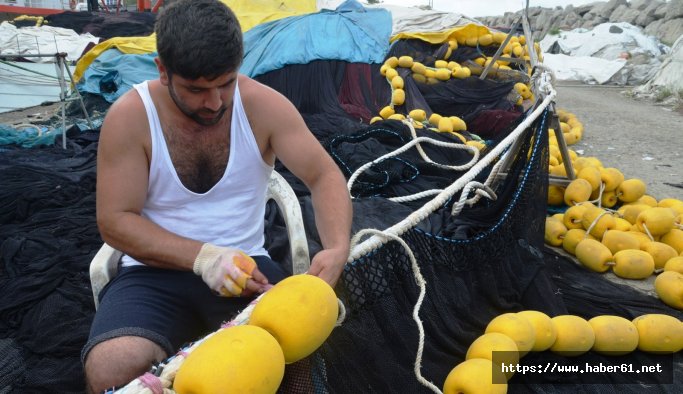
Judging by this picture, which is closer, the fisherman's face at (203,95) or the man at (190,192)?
the man at (190,192)

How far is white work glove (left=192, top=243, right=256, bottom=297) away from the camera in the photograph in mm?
1571

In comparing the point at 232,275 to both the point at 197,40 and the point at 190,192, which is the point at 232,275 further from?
the point at 197,40

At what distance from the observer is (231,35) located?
171cm

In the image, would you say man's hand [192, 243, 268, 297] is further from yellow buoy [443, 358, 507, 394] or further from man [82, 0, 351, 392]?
yellow buoy [443, 358, 507, 394]

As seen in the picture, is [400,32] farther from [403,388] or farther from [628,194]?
[403,388]

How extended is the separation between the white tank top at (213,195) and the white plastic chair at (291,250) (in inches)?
2.4

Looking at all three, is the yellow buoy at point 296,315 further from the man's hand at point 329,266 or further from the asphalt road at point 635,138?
the asphalt road at point 635,138

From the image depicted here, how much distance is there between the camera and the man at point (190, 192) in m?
1.64

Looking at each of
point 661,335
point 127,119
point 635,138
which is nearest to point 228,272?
point 127,119

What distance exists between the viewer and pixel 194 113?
6.07ft

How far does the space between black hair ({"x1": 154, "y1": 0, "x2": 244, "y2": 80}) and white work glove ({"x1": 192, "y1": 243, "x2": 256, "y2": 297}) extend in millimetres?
612

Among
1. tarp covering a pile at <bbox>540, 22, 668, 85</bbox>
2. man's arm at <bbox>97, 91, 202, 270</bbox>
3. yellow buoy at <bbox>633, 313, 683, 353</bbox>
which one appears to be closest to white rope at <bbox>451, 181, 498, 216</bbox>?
yellow buoy at <bbox>633, 313, 683, 353</bbox>

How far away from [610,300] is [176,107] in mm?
2480

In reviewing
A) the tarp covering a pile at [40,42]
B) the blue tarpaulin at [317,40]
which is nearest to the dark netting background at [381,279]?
the blue tarpaulin at [317,40]
